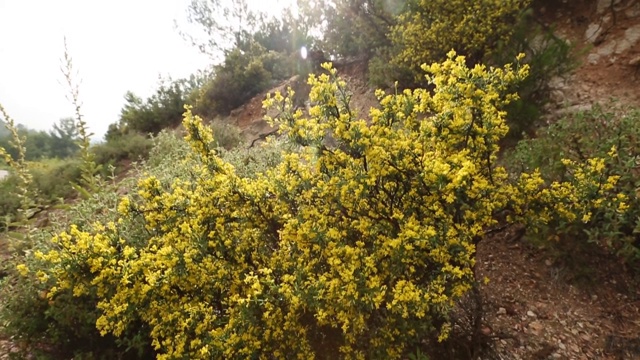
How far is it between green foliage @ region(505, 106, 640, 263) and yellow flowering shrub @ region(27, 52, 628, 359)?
2.85ft

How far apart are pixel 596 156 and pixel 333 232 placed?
320 cm

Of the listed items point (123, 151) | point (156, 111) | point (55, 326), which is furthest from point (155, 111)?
point (55, 326)

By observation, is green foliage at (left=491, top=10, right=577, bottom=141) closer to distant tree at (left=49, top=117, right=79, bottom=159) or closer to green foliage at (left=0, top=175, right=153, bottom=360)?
green foliage at (left=0, top=175, right=153, bottom=360)

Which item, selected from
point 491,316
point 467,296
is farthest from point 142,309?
point 491,316

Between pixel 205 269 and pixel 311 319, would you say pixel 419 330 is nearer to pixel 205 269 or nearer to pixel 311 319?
pixel 311 319

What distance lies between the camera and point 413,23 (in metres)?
7.34

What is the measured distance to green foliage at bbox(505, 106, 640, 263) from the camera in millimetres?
3641

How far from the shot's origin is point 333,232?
2.98 metres

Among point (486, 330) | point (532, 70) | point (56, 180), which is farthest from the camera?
point (56, 180)

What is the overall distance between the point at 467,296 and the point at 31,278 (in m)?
4.99

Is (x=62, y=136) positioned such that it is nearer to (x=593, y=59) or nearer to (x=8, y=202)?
(x=8, y=202)

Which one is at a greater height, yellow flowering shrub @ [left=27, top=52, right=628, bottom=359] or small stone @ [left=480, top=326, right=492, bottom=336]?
yellow flowering shrub @ [left=27, top=52, right=628, bottom=359]

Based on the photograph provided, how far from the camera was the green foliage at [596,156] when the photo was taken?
3.64 meters

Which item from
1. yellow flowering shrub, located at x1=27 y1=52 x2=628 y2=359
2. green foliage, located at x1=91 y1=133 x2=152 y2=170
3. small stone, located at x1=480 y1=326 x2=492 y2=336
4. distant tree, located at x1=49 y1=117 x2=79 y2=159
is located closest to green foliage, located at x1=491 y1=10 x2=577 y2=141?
yellow flowering shrub, located at x1=27 y1=52 x2=628 y2=359
